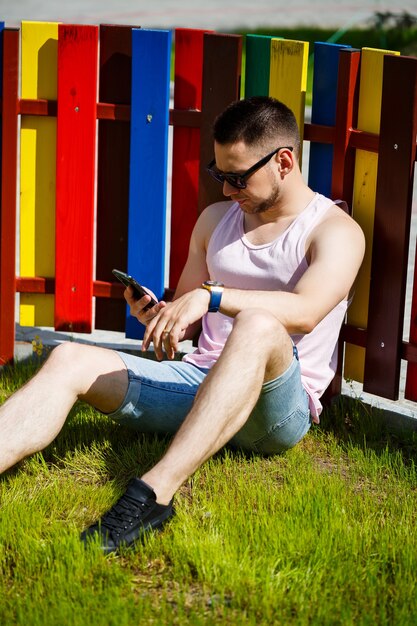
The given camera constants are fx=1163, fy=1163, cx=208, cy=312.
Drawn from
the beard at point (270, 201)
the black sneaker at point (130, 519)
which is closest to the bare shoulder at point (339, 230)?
the beard at point (270, 201)

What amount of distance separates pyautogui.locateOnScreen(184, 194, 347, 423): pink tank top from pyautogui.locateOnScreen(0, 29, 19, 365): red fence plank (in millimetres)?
1248

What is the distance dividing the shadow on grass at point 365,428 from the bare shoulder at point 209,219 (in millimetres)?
985

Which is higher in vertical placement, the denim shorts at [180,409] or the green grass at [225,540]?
the denim shorts at [180,409]

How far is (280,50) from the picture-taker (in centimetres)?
513

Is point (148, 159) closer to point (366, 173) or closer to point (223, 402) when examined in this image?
point (366, 173)

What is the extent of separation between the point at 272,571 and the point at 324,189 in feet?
6.77

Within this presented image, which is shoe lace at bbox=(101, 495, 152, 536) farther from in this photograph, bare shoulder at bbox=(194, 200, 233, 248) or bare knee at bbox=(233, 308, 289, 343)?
bare shoulder at bbox=(194, 200, 233, 248)

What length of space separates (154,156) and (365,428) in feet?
5.33

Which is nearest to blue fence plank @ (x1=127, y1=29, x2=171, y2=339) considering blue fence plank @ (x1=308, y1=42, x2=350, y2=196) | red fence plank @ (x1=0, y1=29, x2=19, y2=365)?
red fence plank @ (x1=0, y1=29, x2=19, y2=365)

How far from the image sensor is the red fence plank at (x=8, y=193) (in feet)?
18.3

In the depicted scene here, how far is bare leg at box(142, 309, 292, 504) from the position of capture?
409cm

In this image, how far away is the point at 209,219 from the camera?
16.8 feet

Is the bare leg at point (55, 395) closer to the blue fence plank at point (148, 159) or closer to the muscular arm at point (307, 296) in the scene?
the muscular arm at point (307, 296)

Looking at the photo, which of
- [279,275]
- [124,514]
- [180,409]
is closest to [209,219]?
[279,275]
